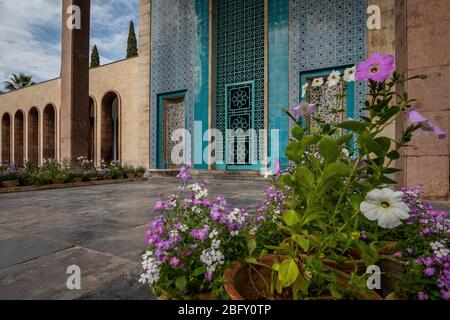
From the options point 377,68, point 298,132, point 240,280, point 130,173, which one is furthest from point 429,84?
point 130,173

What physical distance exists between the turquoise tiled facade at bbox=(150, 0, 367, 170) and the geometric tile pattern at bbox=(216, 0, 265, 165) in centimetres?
3

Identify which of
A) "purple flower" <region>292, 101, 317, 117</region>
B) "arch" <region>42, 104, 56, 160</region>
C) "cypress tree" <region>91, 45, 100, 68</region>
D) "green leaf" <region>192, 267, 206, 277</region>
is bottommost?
"green leaf" <region>192, 267, 206, 277</region>

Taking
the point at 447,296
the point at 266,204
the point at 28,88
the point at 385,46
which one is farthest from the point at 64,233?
the point at 28,88

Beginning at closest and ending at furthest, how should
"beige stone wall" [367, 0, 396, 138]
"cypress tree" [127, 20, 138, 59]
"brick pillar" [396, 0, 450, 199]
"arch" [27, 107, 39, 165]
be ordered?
"brick pillar" [396, 0, 450, 199]
"beige stone wall" [367, 0, 396, 138]
"arch" [27, 107, 39, 165]
"cypress tree" [127, 20, 138, 59]

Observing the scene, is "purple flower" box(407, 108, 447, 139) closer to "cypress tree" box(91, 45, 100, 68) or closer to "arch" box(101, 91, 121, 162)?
"arch" box(101, 91, 121, 162)

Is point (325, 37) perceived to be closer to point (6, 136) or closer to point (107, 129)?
point (107, 129)

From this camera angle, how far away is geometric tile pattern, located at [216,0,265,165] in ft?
28.5

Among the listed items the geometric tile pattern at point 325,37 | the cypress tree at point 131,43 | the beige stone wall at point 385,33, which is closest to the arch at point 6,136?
the cypress tree at point 131,43

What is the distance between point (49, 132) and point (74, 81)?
10.7 meters

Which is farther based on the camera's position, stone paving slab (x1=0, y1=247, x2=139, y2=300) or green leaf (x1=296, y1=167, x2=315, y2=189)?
stone paving slab (x1=0, y1=247, x2=139, y2=300)

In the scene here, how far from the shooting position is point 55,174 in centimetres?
687

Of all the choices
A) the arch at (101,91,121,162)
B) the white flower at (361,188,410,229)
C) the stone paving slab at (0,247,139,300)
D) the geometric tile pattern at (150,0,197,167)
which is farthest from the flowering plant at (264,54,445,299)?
the arch at (101,91,121,162)

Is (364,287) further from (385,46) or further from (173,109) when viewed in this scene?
(173,109)

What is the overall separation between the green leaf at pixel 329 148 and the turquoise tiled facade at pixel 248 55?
680 centimetres
